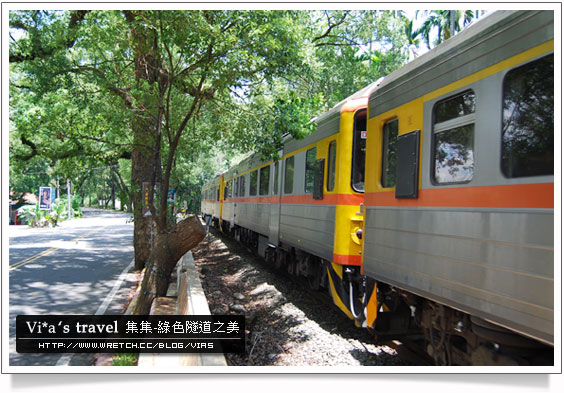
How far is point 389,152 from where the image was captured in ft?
16.2

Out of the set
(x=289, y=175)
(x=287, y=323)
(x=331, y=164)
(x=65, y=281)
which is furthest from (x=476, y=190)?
(x=65, y=281)

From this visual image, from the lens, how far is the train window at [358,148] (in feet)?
20.9

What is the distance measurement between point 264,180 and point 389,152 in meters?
6.93

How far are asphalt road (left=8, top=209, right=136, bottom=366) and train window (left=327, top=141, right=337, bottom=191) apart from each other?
409 cm

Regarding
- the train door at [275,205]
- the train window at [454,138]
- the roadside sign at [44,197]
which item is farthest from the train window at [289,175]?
the roadside sign at [44,197]

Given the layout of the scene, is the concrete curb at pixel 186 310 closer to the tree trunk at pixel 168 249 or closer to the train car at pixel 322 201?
the tree trunk at pixel 168 249

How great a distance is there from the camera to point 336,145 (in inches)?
263

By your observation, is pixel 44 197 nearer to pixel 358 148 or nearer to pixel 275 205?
pixel 275 205

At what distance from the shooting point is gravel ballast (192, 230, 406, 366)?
555cm

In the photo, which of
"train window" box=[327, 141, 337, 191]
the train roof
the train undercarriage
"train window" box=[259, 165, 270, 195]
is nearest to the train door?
"train window" box=[259, 165, 270, 195]

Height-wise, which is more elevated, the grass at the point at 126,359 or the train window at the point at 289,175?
the train window at the point at 289,175

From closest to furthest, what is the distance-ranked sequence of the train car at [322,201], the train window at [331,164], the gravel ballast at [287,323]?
the gravel ballast at [287,323] < the train car at [322,201] < the train window at [331,164]

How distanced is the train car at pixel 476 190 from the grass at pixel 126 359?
3.33m
